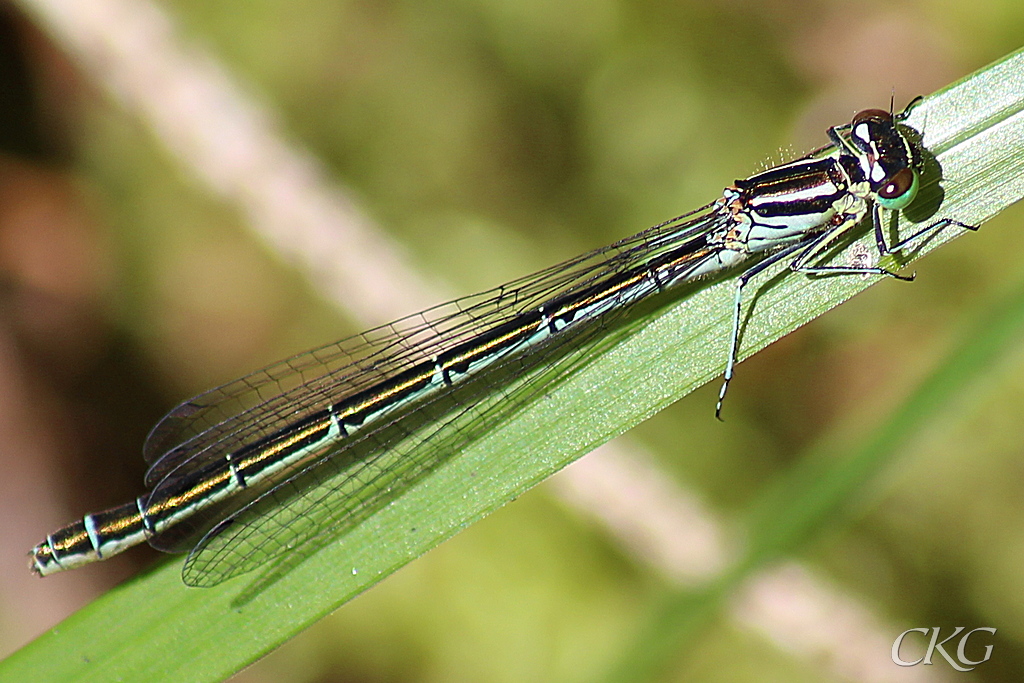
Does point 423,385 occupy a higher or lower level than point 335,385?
lower

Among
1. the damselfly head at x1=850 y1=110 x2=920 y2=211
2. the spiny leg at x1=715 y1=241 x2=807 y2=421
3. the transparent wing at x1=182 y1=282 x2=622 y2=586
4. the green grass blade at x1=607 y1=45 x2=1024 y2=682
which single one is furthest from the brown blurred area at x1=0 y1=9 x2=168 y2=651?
the damselfly head at x1=850 y1=110 x2=920 y2=211

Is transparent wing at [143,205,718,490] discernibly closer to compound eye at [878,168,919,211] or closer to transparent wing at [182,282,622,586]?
transparent wing at [182,282,622,586]

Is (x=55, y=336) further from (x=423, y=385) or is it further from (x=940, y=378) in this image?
(x=940, y=378)

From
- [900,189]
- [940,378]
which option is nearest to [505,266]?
[900,189]

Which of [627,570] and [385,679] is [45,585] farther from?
[627,570]

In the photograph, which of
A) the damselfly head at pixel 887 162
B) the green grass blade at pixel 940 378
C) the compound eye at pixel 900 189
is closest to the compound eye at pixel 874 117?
the damselfly head at pixel 887 162

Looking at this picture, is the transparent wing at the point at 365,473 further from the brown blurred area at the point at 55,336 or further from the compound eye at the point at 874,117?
the brown blurred area at the point at 55,336
